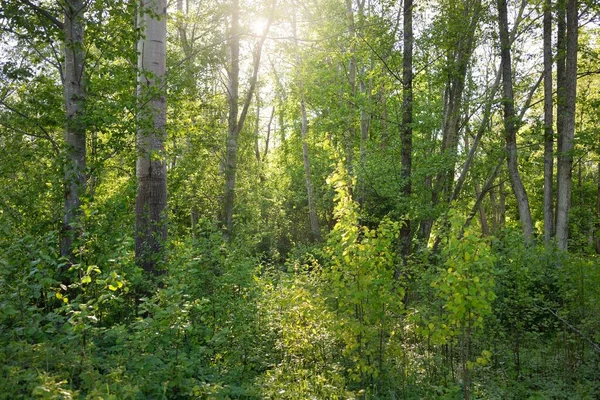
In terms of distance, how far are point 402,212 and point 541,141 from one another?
489cm

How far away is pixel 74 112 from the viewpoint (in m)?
6.27

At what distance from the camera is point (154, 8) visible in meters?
6.80

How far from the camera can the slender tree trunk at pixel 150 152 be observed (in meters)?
6.63

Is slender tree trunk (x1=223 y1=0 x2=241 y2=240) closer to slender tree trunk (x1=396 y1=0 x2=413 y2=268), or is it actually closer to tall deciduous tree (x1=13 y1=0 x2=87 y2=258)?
slender tree trunk (x1=396 y1=0 x2=413 y2=268)

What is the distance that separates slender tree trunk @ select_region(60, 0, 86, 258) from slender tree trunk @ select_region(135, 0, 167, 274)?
0.76 m

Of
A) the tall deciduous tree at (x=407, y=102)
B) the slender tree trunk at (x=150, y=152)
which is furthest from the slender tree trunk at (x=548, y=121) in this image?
the slender tree trunk at (x=150, y=152)

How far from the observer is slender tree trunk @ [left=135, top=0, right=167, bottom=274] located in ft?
21.8

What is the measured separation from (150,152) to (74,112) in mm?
1079

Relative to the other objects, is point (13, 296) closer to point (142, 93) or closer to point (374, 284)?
point (142, 93)

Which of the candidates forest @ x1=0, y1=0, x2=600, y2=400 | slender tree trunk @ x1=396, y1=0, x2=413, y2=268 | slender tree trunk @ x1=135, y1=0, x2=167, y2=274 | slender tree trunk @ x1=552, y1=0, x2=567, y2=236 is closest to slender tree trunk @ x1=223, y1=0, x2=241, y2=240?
forest @ x1=0, y1=0, x2=600, y2=400

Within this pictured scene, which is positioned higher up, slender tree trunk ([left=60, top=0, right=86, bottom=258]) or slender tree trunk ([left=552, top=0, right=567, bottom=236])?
slender tree trunk ([left=552, top=0, right=567, bottom=236])

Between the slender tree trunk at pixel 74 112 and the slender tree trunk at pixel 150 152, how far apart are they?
29.9 inches

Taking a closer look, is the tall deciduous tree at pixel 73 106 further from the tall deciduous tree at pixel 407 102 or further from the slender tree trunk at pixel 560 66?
the slender tree trunk at pixel 560 66

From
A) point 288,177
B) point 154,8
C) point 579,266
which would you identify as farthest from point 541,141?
point 288,177
